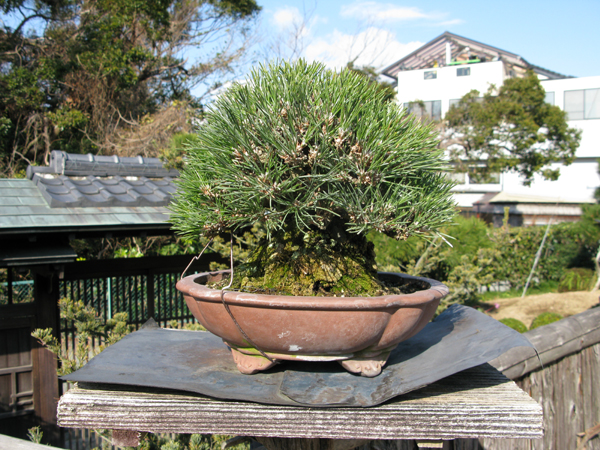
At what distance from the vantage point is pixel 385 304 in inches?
35.9

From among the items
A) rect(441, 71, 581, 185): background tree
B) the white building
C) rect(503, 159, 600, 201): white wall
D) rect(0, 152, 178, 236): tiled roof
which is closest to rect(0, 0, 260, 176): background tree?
rect(0, 152, 178, 236): tiled roof

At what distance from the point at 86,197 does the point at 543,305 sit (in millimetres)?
8533

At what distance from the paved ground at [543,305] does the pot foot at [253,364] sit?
24.6ft

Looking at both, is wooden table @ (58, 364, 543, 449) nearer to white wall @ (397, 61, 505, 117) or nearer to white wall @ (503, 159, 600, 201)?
white wall @ (397, 61, 505, 117)

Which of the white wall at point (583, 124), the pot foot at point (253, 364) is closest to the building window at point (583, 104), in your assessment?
the white wall at point (583, 124)

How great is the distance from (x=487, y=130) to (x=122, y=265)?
1280 centimetres

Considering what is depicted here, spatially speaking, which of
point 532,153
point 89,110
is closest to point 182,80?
point 89,110

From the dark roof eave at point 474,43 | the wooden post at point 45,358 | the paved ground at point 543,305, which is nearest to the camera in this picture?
the wooden post at point 45,358

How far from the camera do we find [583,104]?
66.9ft

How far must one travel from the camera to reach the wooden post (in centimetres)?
328

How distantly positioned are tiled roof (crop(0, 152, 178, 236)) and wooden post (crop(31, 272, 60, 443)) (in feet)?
2.09

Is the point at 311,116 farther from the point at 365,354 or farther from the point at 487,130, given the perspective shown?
the point at 487,130

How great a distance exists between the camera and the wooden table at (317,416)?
79 cm

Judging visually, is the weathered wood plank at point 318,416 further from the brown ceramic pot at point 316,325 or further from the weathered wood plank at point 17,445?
the weathered wood plank at point 17,445
